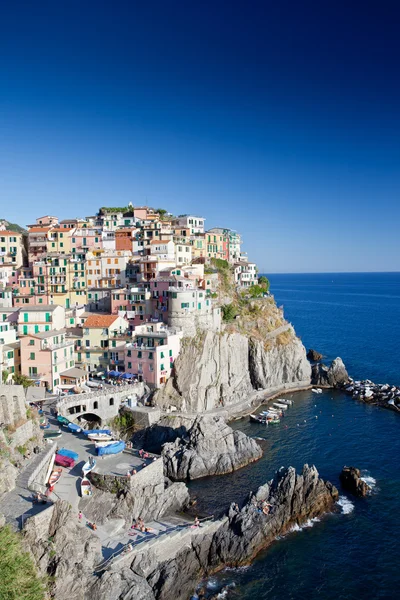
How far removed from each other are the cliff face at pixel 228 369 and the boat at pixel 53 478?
19.6 metres

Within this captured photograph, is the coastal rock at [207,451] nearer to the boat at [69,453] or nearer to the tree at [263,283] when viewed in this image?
the boat at [69,453]

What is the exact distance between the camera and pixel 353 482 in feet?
142

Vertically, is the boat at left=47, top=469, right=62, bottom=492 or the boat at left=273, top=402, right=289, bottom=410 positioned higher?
the boat at left=47, top=469, right=62, bottom=492

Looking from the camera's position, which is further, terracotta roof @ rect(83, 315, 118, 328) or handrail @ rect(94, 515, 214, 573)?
terracotta roof @ rect(83, 315, 118, 328)

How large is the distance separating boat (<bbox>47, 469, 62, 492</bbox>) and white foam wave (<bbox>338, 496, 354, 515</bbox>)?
24.5m

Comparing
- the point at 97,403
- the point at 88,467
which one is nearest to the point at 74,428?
the point at 97,403

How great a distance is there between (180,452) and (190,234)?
50077mm

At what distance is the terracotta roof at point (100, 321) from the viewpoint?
66.4 meters

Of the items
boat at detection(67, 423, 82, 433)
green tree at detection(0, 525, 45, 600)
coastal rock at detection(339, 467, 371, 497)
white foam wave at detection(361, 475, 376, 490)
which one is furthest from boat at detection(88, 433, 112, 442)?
white foam wave at detection(361, 475, 376, 490)

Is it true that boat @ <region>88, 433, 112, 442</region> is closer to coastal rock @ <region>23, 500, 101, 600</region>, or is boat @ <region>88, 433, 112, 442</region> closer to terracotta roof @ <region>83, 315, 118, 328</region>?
coastal rock @ <region>23, 500, 101, 600</region>

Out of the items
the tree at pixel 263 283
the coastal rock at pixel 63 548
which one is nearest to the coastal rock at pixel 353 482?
the coastal rock at pixel 63 548

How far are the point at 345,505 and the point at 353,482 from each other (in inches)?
119

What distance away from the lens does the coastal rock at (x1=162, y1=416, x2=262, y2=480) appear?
4706 centimetres

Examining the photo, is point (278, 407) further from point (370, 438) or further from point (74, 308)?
point (74, 308)
